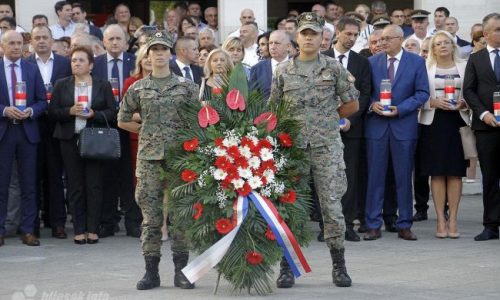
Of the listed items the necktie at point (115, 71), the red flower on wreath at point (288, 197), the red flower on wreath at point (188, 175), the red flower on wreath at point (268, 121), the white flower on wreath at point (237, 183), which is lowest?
the red flower on wreath at point (288, 197)

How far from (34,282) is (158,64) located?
7.43ft

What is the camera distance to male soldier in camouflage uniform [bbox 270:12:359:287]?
10.0 meters

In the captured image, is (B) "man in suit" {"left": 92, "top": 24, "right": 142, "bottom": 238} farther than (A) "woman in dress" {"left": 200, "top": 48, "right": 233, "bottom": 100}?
Yes

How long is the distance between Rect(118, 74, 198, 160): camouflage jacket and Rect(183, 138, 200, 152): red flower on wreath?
1.15ft

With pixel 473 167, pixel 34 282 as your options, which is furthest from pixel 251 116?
pixel 473 167

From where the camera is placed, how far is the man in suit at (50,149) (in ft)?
44.8

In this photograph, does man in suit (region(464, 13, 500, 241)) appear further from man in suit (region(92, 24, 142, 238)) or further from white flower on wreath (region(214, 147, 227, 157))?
white flower on wreath (region(214, 147, 227, 157))

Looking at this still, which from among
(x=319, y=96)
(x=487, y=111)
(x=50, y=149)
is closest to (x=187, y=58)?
(x=50, y=149)

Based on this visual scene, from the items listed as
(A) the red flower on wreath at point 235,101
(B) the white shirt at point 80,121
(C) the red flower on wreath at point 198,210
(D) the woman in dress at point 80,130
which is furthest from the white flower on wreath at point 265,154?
(B) the white shirt at point 80,121

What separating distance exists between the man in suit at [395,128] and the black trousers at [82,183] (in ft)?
10.2

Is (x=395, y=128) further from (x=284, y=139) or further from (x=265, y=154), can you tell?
(x=265, y=154)

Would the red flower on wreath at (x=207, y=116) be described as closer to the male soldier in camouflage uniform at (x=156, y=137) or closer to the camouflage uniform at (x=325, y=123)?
the male soldier in camouflage uniform at (x=156, y=137)

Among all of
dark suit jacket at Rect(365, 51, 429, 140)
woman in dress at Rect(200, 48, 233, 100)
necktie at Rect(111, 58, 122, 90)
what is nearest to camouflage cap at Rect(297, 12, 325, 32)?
woman in dress at Rect(200, 48, 233, 100)

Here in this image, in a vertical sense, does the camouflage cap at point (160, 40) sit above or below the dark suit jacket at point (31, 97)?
above
